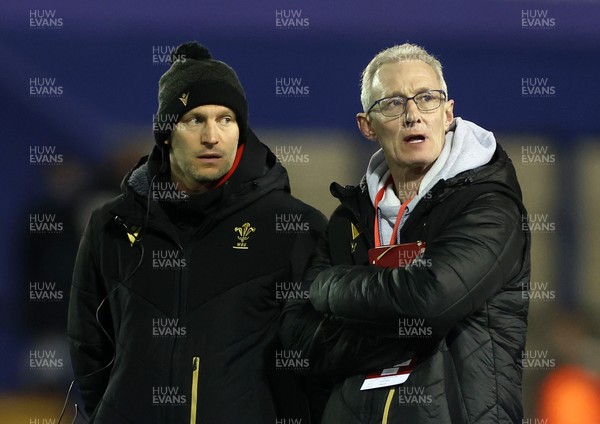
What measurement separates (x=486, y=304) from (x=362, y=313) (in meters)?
0.28

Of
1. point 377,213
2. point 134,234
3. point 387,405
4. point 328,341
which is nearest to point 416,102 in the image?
point 377,213

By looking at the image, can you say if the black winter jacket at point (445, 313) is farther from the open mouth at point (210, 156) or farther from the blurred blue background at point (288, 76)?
the blurred blue background at point (288, 76)

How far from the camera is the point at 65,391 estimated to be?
379cm

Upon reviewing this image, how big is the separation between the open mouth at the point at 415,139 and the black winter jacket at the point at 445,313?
14 centimetres

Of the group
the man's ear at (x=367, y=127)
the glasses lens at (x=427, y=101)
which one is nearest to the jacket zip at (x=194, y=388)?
the man's ear at (x=367, y=127)

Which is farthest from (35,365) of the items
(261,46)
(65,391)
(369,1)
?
(369,1)

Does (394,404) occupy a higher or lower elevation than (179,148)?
lower

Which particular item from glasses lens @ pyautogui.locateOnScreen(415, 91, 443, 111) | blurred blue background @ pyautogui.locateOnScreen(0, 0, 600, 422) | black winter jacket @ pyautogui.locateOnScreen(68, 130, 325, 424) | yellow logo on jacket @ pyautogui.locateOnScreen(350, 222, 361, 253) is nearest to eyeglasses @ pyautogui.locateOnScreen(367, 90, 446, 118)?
glasses lens @ pyautogui.locateOnScreen(415, 91, 443, 111)

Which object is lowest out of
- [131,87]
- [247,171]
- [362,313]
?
[362,313]

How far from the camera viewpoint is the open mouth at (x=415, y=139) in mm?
2129

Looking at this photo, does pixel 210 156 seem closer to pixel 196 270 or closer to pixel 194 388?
pixel 196 270

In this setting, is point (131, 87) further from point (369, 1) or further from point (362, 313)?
point (362, 313)

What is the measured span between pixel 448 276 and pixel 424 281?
51 millimetres

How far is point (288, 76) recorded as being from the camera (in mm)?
3977
